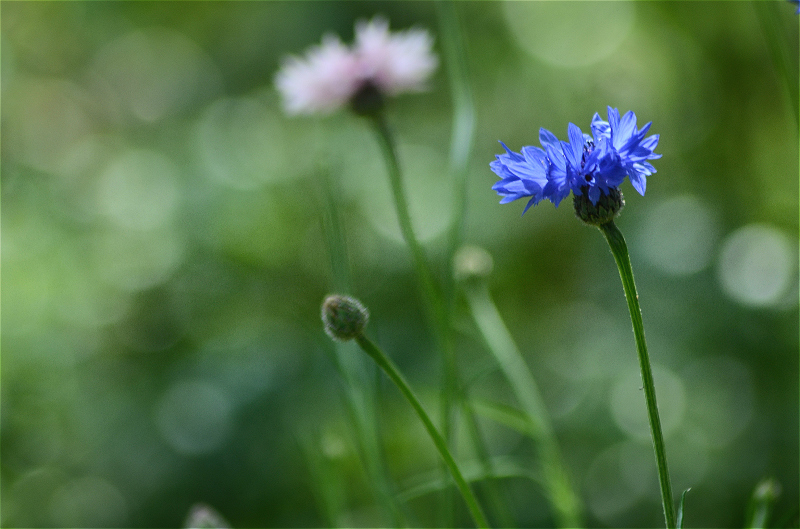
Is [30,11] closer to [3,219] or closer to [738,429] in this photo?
[3,219]

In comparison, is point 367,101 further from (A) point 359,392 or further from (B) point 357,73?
(A) point 359,392

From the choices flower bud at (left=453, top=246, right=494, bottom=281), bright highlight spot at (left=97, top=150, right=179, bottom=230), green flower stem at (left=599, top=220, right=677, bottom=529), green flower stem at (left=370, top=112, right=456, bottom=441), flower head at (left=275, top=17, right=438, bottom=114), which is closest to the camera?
green flower stem at (left=599, top=220, right=677, bottom=529)

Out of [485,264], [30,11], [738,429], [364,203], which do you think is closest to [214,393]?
[364,203]

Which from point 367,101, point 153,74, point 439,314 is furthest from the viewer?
point 153,74

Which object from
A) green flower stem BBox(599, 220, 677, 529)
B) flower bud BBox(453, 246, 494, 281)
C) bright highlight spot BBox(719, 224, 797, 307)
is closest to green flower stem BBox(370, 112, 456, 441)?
flower bud BBox(453, 246, 494, 281)

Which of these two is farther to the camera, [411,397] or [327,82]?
[327,82]

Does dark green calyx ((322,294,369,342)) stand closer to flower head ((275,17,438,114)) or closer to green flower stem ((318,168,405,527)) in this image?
green flower stem ((318,168,405,527))

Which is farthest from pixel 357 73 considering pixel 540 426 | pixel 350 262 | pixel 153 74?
pixel 153 74
